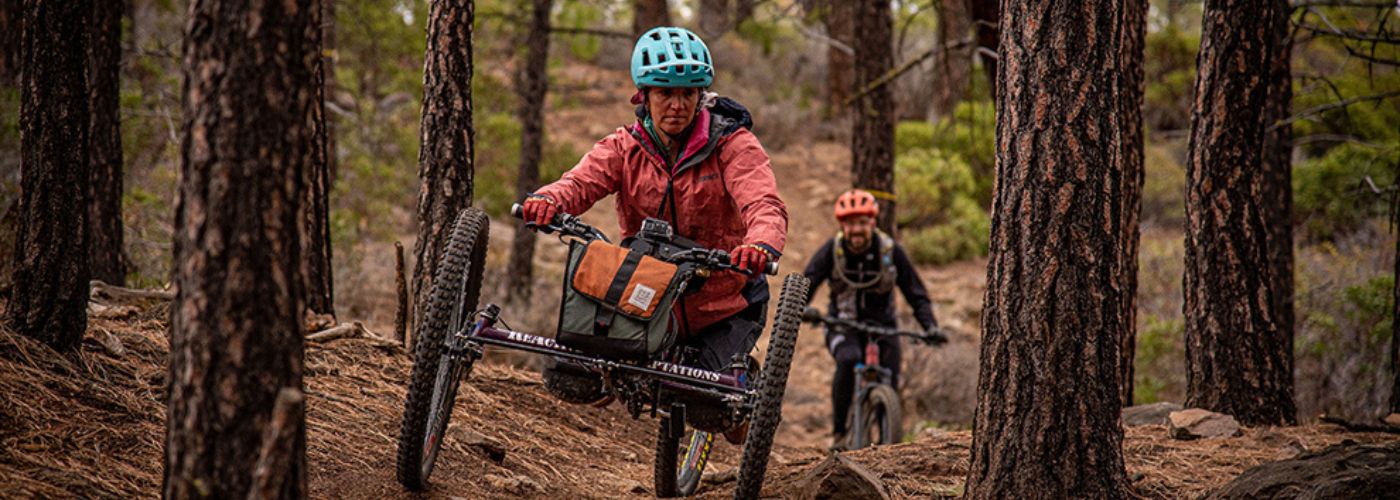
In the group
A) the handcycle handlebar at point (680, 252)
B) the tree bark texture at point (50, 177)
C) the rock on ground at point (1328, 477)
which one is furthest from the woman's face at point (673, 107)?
the rock on ground at point (1328, 477)

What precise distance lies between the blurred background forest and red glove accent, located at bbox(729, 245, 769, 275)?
17.5 feet

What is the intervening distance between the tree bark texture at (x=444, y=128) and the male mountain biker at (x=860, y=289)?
117 inches

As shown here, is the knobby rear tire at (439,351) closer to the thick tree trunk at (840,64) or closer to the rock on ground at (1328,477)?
the rock on ground at (1328,477)

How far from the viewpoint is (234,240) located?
9.57 ft

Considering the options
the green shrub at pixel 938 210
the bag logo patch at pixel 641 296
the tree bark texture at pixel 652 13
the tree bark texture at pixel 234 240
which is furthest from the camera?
the green shrub at pixel 938 210

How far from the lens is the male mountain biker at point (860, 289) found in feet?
28.4

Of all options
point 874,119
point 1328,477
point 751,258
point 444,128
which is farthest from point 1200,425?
point 874,119

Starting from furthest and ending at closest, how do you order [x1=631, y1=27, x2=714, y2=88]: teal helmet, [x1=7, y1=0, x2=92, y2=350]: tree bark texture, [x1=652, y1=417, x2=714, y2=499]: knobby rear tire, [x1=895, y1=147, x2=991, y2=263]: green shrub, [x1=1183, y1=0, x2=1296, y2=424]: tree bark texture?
[x1=895, y1=147, x2=991, y2=263]: green shrub
[x1=1183, y1=0, x2=1296, y2=424]: tree bark texture
[x1=652, y1=417, x2=714, y2=499]: knobby rear tire
[x1=7, y1=0, x2=92, y2=350]: tree bark texture
[x1=631, y1=27, x2=714, y2=88]: teal helmet

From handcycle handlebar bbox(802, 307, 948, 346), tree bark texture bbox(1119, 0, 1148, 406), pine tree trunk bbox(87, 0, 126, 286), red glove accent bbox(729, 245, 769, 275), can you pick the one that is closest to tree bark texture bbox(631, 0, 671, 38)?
handcycle handlebar bbox(802, 307, 948, 346)

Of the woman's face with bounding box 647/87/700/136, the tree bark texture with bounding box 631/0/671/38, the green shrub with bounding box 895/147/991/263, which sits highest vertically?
the tree bark texture with bounding box 631/0/671/38

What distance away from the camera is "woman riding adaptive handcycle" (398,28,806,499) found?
4387mm

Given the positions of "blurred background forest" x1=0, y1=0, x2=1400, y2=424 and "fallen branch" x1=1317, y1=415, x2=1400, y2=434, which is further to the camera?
"blurred background forest" x1=0, y1=0, x2=1400, y2=424

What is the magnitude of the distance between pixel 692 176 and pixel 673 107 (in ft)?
1.04

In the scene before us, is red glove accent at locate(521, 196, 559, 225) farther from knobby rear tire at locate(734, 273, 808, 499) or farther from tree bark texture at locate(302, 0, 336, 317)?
tree bark texture at locate(302, 0, 336, 317)
